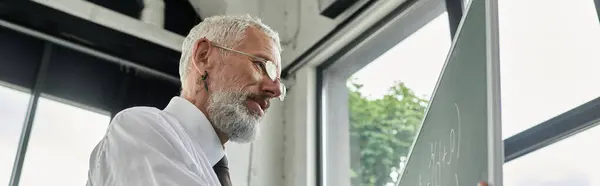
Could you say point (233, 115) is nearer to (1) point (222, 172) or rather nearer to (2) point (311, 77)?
(1) point (222, 172)

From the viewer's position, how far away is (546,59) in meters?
1.67

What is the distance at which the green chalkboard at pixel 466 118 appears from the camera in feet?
2.98

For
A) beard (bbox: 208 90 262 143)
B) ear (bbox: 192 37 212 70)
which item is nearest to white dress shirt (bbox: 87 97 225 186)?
beard (bbox: 208 90 262 143)

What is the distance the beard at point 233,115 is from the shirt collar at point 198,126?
30 mm

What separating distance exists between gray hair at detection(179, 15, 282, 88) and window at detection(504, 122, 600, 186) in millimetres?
641

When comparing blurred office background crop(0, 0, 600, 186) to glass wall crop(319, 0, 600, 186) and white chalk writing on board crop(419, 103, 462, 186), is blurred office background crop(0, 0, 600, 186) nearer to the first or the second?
glass wall crop(319, 0, 600, 186)

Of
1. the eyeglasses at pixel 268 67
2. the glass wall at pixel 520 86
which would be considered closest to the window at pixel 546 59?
the glass wall at pixel 520 86

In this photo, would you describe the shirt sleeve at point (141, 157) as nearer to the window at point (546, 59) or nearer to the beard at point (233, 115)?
the beard at point (233, 115)

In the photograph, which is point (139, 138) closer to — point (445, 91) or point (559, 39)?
point (445, 91)

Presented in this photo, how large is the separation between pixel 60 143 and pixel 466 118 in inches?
64.6

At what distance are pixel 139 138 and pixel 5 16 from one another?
1574 millimetres

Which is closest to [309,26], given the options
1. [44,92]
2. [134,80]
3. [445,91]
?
[134,80]

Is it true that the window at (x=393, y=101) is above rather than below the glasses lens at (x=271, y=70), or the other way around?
above

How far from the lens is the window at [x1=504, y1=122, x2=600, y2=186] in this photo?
149 centimetres
